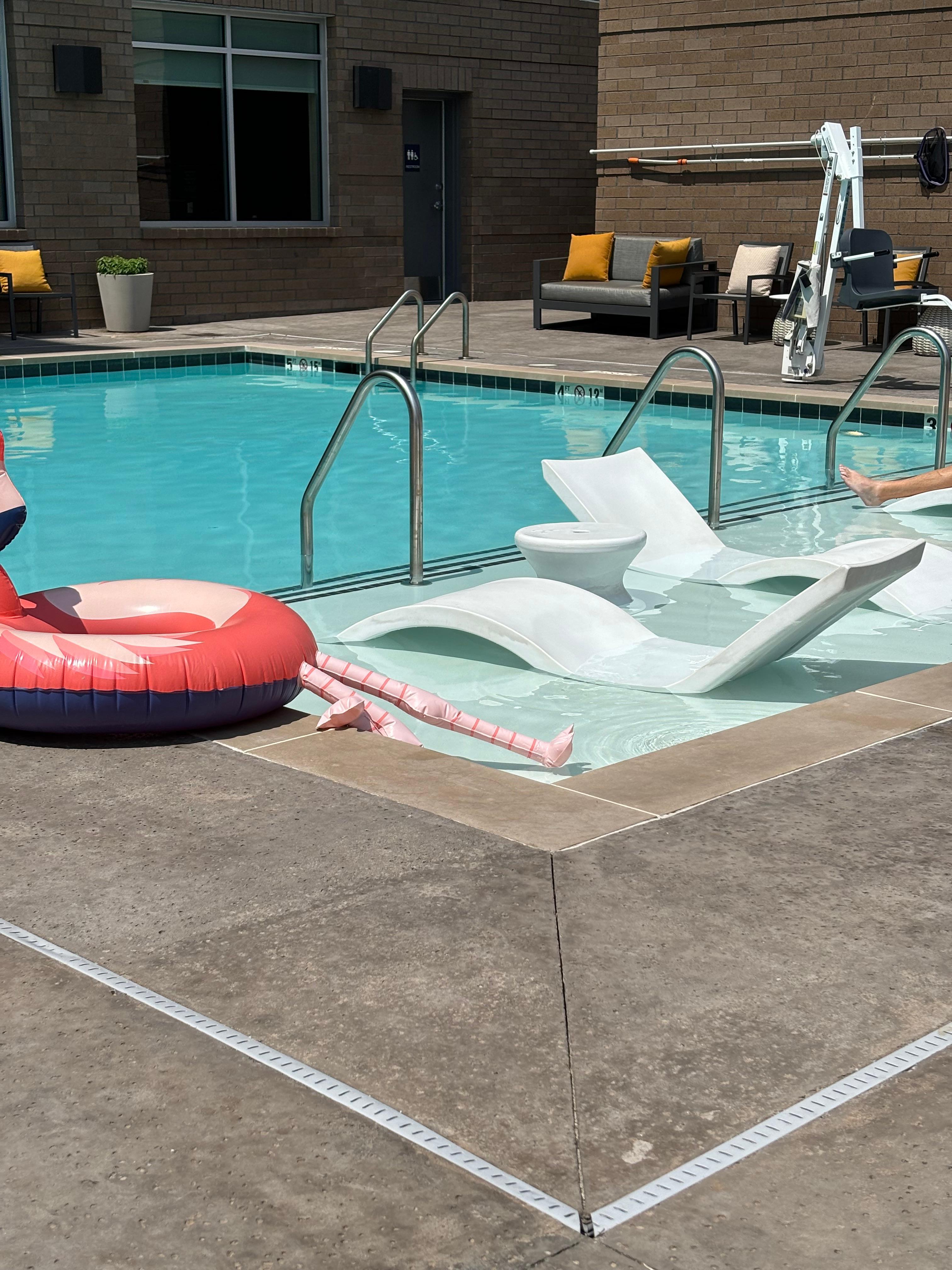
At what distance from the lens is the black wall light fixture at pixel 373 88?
15375 mm

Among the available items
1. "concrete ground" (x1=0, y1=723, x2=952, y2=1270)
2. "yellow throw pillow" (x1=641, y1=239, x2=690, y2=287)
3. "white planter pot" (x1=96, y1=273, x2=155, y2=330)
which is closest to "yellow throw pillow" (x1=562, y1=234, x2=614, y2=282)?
"yellow throw pillow" (x1=641, y1=239, x2=690, y2=287)

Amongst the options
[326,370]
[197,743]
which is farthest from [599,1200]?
[326,370]

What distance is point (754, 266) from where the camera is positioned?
505 inches

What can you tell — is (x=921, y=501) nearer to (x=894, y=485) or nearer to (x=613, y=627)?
(x=894, y=485)

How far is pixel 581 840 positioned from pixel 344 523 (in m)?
4.51

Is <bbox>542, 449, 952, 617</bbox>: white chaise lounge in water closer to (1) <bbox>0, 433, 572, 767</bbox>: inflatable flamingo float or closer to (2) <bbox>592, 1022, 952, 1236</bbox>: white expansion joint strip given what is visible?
(1) <bbox>0, 433, 572, 767</bbox>: inflatable flamingo float

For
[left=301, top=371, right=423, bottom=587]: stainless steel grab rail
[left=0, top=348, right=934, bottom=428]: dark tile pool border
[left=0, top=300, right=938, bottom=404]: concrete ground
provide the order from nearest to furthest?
[left=301, top=371, right=423, bottom=587]: stainless steel grab rail
[left=0, top=348, right=934, bottom=428]: dark tile pool border
[left=0, top=300, right=938, bottom=404]: concrete ground

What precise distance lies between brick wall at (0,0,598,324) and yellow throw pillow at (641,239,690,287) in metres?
4.12

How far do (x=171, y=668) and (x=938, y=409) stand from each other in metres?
5.48

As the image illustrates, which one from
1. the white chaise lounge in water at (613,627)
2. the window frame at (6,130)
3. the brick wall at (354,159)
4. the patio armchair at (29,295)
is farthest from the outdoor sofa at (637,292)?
the white chaise lounge in water at (613,627)

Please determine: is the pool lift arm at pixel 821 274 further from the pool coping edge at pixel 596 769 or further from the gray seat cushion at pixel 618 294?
the pool coping edge at pixel 596 769

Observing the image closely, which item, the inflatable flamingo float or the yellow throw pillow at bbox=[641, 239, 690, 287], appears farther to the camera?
the yellow throw pillow at bbox=[641, 239, 690, 287]

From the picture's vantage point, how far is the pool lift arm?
9641 millimetres

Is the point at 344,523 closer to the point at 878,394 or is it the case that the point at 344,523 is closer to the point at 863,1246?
the point at 878,394
